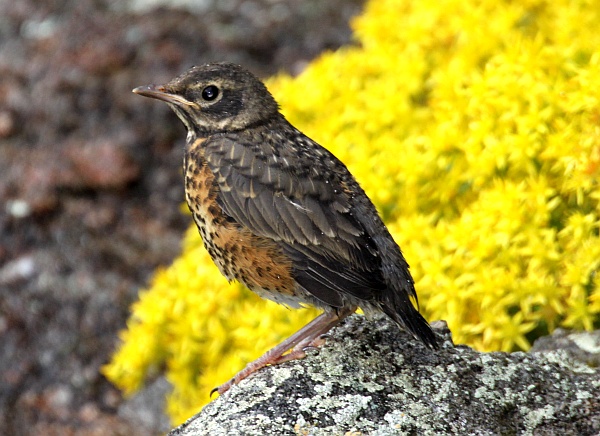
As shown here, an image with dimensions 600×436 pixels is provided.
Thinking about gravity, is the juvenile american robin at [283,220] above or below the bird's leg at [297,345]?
above

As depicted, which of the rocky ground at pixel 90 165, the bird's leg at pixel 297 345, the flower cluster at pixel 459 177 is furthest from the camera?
the rocky ground at pixel 90 165

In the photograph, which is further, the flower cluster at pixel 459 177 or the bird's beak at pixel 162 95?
the bird's beak at pixel 162 95

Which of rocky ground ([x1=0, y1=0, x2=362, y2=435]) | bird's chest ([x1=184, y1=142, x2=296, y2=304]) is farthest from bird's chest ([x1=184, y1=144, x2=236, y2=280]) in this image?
rocky ground ([x1=0, y1=0, x2=362, y2=435])

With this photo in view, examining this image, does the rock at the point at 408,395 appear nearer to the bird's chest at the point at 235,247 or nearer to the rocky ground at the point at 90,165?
the bird's chest at the point at 235,247

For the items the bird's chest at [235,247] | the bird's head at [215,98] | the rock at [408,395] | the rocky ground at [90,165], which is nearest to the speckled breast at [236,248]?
the bird's chest at [235,247]

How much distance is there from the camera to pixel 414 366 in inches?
151

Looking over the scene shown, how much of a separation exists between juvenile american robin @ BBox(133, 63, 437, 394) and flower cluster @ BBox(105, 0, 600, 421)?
586 mm

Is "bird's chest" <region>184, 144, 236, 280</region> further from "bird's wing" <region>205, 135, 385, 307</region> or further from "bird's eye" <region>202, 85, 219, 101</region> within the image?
"bird's eye" <region>202, 85, 219, 101</region>

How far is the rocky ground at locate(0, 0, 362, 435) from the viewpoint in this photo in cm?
629

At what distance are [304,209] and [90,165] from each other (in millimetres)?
3472

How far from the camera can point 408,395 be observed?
3.62 metres

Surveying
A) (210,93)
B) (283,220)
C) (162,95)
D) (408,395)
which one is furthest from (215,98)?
(408,395)

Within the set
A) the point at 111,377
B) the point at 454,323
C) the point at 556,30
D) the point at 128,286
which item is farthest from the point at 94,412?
the point at 556,30

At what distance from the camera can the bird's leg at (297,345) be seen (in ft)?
13.1
